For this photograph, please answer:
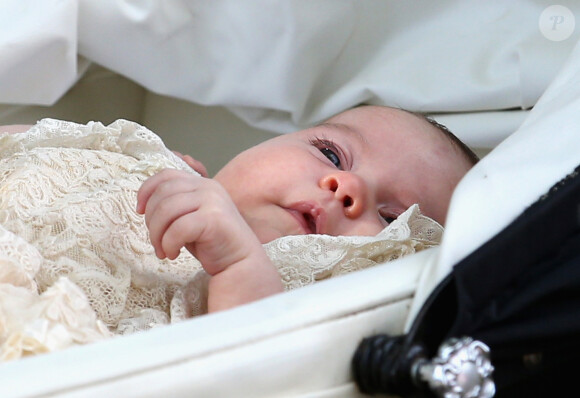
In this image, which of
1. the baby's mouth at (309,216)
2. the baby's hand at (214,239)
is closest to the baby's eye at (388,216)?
the baby's mouth at (309,216)

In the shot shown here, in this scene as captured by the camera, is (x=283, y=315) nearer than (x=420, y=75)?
Yes

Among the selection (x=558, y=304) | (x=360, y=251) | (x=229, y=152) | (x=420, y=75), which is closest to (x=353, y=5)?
(x=420, y=75)

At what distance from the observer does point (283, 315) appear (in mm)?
569

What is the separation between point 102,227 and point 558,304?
48 centimetres

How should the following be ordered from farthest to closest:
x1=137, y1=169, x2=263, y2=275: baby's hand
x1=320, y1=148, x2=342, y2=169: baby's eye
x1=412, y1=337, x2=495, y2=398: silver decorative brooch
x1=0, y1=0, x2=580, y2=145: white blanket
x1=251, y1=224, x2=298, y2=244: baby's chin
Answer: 1. x1=0, y1=0, x2=580, y2=145: white blanket
2. x1=320, y1=148, x2=342, y2=169: baby's eye
3. x1=251, y1=224, x2=298, y2=244: baby's chin
4. x1=137, y1=169, x2=263, y2=275: baby's hand
5. x1=412, y1=337, x2=495, y2=398: silver decorative brooch

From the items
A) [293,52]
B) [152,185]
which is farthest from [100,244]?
[293,52]

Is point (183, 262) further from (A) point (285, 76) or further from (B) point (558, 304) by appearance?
(A) point (285, 76)

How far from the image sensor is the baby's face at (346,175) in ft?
3.22

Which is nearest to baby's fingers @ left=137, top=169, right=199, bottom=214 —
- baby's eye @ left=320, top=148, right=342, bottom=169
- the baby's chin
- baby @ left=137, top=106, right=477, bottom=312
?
baby @ left=137, top=106, right=477, bottom=312

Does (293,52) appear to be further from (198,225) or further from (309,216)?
(198,225)

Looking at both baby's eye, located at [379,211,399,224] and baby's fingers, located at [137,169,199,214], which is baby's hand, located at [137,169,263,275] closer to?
baby's fingers, located at [137,169,199,214]

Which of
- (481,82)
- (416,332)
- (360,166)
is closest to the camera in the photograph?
(416,332)

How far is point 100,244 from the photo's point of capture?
2.92 feet

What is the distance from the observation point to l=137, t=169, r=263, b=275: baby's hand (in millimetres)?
760
